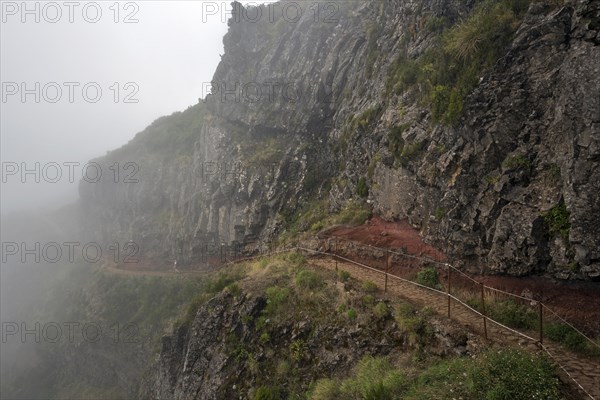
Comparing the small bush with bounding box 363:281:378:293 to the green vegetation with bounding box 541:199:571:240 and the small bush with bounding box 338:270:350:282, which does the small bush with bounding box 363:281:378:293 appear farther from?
the green vegetation with bounding box 541:199:571:240

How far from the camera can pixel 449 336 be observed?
9555 mm

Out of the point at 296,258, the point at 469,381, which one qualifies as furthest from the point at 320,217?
the point at 469,381

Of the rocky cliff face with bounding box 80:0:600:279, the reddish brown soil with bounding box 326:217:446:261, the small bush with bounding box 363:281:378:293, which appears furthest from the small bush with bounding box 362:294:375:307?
the rocky cliff face with bounding box 80:0:600:279

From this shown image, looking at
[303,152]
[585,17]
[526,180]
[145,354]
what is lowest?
[145,354]

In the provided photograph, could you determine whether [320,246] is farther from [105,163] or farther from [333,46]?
[105,163]

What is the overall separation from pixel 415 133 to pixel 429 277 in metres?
6.42

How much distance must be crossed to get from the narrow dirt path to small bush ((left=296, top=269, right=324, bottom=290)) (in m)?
1.52

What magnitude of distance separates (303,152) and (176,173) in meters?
26.6

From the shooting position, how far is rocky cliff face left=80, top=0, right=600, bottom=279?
396 inches

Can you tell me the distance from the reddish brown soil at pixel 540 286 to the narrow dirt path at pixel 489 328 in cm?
88

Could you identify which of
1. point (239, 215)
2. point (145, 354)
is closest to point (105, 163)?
point (145, 354)

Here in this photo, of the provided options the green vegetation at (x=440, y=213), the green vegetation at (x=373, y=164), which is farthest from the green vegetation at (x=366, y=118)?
the green vegetation at (x=440, y=213)

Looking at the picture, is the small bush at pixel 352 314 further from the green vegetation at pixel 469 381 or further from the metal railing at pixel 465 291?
the green vegetation at pixel 469 381

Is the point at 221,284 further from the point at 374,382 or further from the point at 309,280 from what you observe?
the point at 374,382
